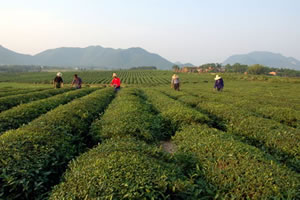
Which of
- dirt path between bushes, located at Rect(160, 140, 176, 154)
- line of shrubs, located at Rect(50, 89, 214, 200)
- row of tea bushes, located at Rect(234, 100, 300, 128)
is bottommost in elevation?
dirt path between bushes, located at Rect(160, 140, 176, 154)

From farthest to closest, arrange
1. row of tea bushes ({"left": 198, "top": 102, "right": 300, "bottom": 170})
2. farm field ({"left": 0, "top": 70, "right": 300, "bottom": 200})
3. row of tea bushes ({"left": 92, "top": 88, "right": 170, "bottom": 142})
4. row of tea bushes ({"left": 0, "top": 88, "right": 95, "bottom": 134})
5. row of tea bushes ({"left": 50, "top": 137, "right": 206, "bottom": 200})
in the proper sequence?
row of tea bushes ({"left": 0, "top": 88, "right": 95, "bottom": 134}) → row of tea bushes ({"left": 92, "top": 88, "right": 170, "bottom": 142}) → row of tea bushes ({"left": 198, "top": 102, "right": 300, "bottom": 170}) → farm field ({"left": 0, "top": 70, "right": 300, "bottom": 200}) → row of tea bushes ({"left": 50, "top": 137, "right": 206, "bottom": 200})

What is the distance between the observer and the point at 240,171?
4.02m

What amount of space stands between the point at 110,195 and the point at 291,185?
3385 mm

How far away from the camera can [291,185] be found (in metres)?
3.57

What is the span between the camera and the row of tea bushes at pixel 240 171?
3.45 meters

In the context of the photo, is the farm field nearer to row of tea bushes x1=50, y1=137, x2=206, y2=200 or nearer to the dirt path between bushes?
row of tea bushes x1=50, y1=137, x2=206, y2=200

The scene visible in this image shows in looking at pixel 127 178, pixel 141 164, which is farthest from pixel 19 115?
pixel 127 178

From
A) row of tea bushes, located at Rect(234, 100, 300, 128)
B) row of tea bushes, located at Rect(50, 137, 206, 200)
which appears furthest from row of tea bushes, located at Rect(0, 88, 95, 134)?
row of tea bushes, located at Rect(234, 100, 300, 128)

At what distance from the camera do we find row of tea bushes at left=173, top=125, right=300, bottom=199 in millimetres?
3445

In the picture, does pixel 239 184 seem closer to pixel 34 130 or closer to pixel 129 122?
pixel 129 122

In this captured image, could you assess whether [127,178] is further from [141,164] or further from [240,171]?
[240,171]

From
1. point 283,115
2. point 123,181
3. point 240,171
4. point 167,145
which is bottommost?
point 167,145

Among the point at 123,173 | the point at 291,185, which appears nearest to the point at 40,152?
the point at 123,173

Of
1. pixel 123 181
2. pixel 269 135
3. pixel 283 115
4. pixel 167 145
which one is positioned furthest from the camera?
pixel 283 115
